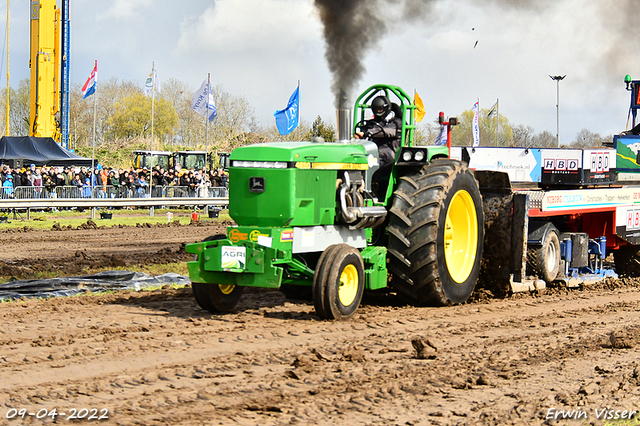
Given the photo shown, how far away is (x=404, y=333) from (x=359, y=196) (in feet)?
5.97

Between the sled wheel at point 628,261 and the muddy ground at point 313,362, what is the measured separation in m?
3.57

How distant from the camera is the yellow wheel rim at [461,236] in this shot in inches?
353

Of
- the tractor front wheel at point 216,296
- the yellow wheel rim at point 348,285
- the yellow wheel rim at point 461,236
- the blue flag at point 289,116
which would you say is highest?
the blue flag at point 289,116

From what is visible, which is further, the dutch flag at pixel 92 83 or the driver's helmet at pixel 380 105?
the dutch flag at pixel 92 83

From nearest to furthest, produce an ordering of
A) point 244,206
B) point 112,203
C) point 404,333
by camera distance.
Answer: point 404,333, point 244,206, point 112,203

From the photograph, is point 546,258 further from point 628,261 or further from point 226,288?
point 226,288

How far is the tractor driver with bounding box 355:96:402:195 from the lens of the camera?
891 cm

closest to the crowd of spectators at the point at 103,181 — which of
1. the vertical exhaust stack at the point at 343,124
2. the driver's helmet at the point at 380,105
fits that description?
the vertical exhaust stack at the point at 343,124

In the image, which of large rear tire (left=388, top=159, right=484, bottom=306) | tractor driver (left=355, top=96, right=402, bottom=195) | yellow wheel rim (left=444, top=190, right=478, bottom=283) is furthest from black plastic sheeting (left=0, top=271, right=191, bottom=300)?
yellow wheel rim (left=444, top=190, right=478, bottom=283)

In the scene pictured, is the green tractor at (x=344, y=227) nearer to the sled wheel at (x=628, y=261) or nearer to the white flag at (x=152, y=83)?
the sled wheel at (x=628, y=261)

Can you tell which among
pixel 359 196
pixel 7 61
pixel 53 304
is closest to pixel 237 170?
pixel 359 196

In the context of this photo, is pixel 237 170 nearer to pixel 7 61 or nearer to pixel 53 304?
pixel 53 304

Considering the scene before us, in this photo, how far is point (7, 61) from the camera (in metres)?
39.1

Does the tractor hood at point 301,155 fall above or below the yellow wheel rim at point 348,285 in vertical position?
above
